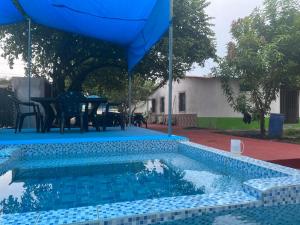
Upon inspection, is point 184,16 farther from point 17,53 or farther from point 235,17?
point 17,53

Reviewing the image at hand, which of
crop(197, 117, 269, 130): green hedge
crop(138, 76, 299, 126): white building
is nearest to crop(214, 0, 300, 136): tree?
crop(197, 117, 269, 130): green hedge

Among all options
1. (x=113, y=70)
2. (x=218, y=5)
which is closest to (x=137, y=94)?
(x=113, y=70)

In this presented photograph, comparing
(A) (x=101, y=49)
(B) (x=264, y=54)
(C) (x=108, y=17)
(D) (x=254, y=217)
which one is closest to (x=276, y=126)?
(B) (x=264, y=54)

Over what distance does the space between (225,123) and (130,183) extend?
1264 cm

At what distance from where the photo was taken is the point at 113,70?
543 inches

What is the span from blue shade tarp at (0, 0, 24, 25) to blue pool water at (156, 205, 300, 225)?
6952 mm

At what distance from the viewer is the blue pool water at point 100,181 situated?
309cm

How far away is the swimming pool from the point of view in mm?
2139

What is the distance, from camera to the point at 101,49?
11461 millimetres

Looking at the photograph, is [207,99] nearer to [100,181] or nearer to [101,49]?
[101,49]

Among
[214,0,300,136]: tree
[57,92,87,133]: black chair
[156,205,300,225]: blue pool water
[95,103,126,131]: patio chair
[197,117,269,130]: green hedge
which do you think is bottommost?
[156,205,300,225]: blue pool water

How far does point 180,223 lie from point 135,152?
397cm

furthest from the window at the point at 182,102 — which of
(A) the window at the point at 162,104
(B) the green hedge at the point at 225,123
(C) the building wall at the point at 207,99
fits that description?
(A) the window at the point at 162,104

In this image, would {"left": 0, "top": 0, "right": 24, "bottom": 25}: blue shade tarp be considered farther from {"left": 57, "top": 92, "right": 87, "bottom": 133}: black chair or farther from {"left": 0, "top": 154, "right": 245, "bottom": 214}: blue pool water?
{"left": 0, "top": 154, "right": 245, "bottom": 214}: blue pool water
